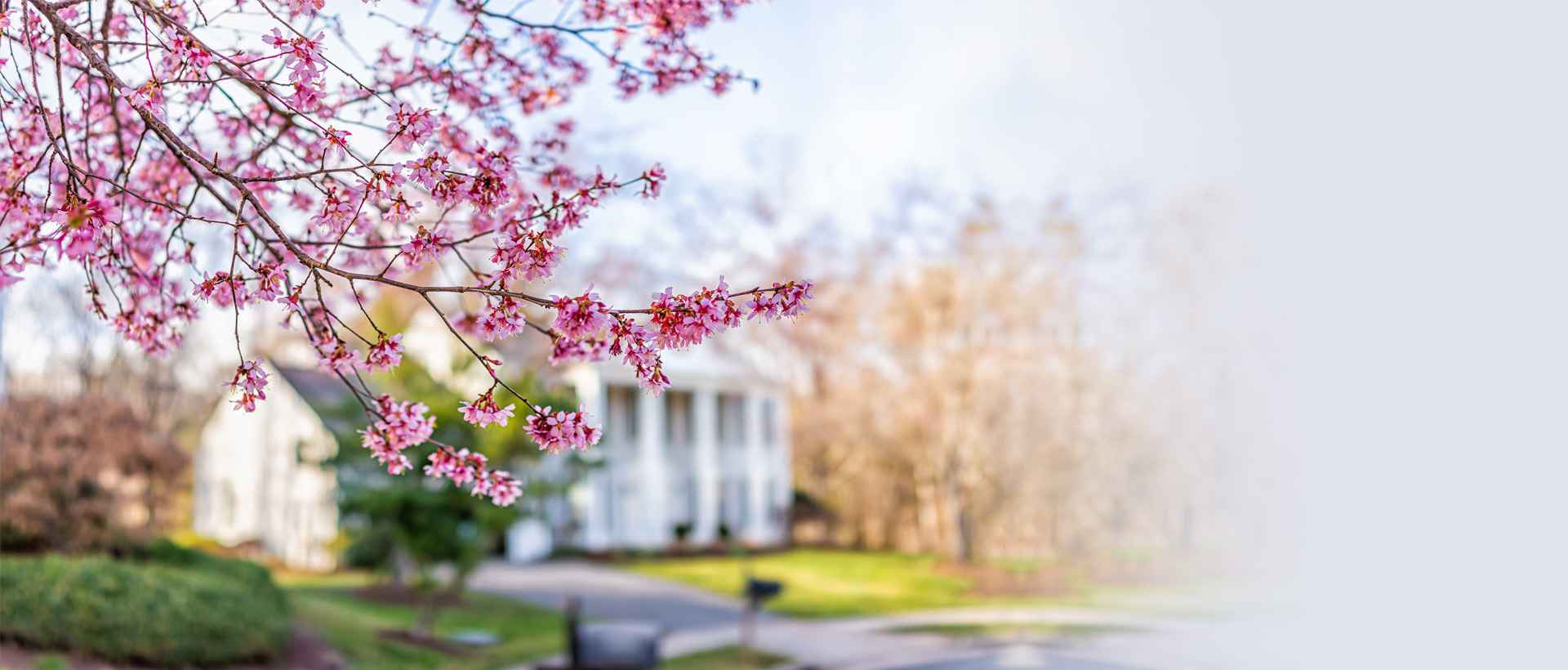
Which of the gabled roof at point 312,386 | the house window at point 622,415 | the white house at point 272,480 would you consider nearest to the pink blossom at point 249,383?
the white house at point 272,480

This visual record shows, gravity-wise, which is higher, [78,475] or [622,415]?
[622,415]

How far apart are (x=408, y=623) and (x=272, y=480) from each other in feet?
34.3

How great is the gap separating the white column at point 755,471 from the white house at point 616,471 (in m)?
0.03

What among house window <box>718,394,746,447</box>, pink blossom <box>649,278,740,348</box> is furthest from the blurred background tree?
house window <box>718,394,746,447</box>

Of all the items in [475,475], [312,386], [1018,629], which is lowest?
[1018,629]

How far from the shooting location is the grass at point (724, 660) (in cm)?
1228

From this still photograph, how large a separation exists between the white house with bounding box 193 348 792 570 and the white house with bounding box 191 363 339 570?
1.4 inches

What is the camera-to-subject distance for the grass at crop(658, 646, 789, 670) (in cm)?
1228

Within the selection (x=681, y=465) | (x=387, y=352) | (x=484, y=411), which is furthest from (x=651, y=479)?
(x=484, y=411)

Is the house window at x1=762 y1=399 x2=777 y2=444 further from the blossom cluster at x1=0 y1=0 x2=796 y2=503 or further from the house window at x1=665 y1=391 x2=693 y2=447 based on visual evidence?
the blossom cluster at x1=0 y1=0 x2=796 y2=503

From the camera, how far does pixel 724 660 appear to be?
41.6ft

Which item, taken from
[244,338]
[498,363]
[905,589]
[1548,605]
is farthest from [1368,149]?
[244,338]

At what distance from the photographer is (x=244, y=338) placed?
85.9 feet

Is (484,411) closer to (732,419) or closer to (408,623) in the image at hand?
(408,623)
